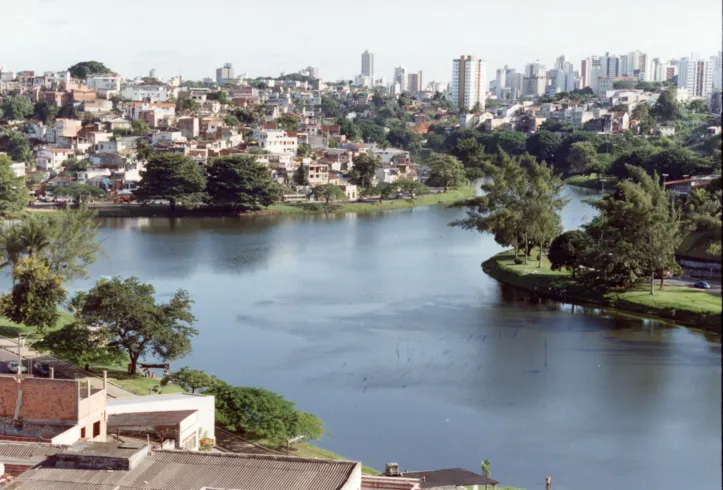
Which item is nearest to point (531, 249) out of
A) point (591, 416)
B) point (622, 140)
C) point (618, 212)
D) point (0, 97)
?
point (618, 212)

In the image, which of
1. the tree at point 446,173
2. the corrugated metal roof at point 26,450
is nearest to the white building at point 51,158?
the tree at point 446,173

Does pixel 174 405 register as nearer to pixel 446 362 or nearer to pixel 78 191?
pixel 446 362

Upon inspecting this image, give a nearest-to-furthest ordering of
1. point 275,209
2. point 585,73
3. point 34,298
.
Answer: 1. point 34,298
2. point 275,209
3. point 585,73

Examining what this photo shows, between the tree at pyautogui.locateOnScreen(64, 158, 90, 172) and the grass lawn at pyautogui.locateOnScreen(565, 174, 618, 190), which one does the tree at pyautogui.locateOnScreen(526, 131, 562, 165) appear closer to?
the grass lawn at pyautogui.locateOnScreen(565, 174, 618, 190)

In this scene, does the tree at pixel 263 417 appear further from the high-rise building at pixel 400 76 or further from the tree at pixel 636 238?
the high-rise building at pixel 400 76

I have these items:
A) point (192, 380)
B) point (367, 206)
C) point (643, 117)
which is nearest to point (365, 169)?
point (367, 206)

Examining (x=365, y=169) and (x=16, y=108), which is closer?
(x=365, y=169)
